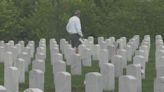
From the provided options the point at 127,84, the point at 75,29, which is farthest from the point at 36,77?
the point at 75,29

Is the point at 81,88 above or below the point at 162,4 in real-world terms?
below

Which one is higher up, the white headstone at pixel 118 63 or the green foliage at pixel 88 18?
the green foliage at pixel 88 18

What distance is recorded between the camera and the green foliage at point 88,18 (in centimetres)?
2823

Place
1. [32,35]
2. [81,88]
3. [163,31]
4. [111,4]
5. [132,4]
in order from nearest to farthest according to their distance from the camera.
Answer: [81,88]
[163,31]
[132,4]
[111,4]
[32,35]

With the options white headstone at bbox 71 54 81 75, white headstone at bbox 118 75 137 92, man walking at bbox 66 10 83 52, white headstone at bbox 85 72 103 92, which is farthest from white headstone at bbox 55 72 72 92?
man walking at bbox 66 10 83 52

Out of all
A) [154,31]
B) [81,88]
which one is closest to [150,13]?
[154,31]

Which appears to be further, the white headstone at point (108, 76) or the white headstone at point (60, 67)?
the white headstone at point (60, 67)

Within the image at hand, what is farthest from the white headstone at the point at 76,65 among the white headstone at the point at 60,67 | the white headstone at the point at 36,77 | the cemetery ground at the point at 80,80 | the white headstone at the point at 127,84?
the white headstone at the point at 127,84

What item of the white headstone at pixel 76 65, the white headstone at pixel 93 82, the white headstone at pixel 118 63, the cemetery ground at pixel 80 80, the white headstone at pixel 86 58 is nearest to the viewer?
the white headstone at pixel 93 82

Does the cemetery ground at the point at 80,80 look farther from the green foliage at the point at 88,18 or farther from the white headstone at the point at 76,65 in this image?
the green foliage at the point at 88,18

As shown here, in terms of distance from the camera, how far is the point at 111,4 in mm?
32469

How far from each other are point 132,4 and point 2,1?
9.97 meters

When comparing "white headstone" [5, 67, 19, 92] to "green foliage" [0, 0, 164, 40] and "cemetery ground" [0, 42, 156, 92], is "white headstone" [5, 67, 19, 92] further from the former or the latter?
"green foliage" [0, 0, 164, 40]

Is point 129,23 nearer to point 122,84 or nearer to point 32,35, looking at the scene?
point 32,35
